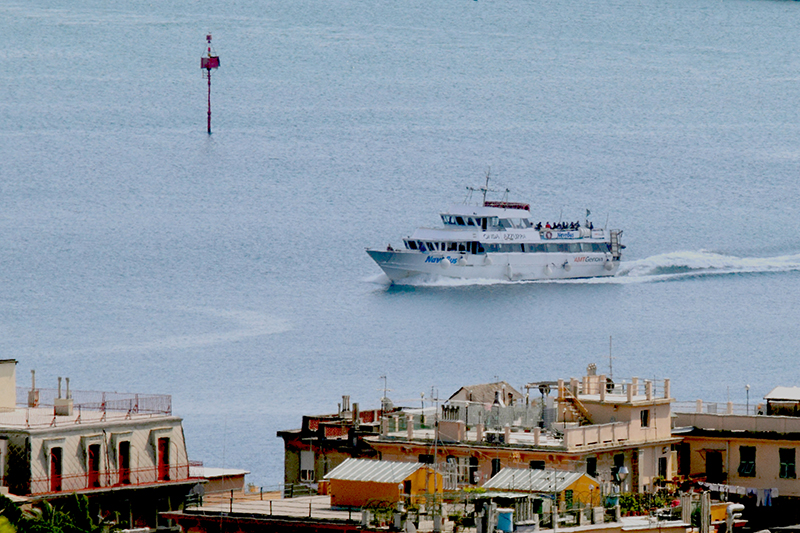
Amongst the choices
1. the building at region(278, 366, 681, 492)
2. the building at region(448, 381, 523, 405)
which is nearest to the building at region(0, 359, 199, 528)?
the building at region(278, 366, 681, 492)

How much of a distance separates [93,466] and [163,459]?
201 centimetres

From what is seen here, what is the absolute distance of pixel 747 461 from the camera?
1521 inches

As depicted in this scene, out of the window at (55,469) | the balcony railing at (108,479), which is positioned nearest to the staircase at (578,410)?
the balcony railing at (108,479)

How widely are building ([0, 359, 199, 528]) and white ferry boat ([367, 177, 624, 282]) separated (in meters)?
90.1

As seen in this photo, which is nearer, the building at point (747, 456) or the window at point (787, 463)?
the building at point (747, 456)

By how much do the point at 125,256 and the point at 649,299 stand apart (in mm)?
40026

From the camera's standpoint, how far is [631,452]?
3675 centimetres

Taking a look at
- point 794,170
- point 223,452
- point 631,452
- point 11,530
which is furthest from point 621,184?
point 11,530

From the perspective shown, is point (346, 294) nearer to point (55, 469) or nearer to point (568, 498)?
point (55, 469)

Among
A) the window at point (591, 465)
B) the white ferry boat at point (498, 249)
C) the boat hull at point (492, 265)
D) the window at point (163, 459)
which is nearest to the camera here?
the window at point (591, 465)

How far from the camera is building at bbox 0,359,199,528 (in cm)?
3612

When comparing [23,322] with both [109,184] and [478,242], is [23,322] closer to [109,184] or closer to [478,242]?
[478,242]

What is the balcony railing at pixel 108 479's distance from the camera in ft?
119

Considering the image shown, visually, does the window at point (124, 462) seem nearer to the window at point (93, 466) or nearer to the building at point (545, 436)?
the window at point (93, 466)
